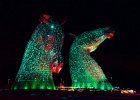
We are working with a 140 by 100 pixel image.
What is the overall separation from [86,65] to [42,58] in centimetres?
589

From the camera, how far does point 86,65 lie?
33562mm

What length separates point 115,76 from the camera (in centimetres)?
5559

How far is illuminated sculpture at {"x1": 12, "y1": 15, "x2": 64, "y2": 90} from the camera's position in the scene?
95.0ft

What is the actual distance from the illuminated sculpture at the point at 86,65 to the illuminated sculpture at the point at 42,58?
3790mm

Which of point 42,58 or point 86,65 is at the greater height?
point 86,65

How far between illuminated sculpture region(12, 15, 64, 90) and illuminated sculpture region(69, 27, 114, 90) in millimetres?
3790

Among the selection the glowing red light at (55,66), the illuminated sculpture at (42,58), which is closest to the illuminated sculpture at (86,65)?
the glowing red light at (55,66)

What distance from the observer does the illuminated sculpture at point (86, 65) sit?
33.2 meters

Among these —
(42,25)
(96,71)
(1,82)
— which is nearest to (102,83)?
(96,71)

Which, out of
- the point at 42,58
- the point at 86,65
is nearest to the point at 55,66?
the point at 42,58

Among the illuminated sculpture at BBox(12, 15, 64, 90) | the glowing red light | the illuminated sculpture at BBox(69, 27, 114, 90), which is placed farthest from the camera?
the illuminated sculpture at BBox(69, 27, 114, 90)

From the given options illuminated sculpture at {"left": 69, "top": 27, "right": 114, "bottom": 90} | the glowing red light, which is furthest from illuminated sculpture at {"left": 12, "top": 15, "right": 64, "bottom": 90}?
illuminated sculpture at {"left": 69, "top": 27, "right": 114, "bottom": 90}

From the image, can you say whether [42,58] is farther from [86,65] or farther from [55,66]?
[86,65]

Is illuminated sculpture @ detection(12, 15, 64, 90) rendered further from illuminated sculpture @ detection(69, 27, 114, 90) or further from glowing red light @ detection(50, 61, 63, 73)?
illuminated sculpture @ detection(69, 27, 114, 90)
